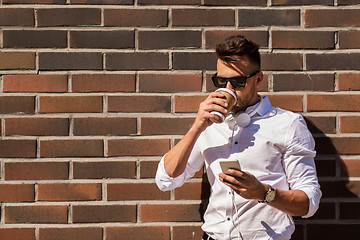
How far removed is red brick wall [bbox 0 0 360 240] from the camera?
2.46 metres

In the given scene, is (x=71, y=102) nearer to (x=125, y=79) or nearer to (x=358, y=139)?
(x=125, y=79)

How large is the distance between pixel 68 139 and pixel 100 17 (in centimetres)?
75

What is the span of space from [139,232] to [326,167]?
3.89 feet

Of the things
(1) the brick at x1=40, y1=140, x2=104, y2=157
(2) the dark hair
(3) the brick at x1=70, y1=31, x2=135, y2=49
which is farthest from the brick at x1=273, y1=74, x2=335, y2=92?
(1) the brick at x1=40, y1=140, x2=104, y2=157

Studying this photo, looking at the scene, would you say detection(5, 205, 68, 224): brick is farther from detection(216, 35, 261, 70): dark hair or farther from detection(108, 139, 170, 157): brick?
detection(216, 35, 261, 70): dark hair

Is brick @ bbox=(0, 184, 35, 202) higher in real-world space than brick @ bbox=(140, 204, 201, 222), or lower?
higher

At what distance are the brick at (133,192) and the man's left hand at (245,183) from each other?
0.76m

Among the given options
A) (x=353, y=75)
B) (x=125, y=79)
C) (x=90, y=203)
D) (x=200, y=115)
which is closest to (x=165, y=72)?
(x=125, y=79)

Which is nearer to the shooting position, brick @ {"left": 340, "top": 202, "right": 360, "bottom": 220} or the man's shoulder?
the man's shoulder

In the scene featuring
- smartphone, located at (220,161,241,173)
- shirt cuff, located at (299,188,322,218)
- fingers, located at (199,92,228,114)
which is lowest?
shirt cuff, located at (299,188,322,218)

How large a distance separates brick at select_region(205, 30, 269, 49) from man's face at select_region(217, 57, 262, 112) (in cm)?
37

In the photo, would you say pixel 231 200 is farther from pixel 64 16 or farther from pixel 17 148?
pixel 64 16

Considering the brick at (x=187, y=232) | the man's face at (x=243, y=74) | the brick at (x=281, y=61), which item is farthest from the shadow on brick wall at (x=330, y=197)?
the man's face at (x=243, y=74)

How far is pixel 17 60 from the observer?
2451mm
